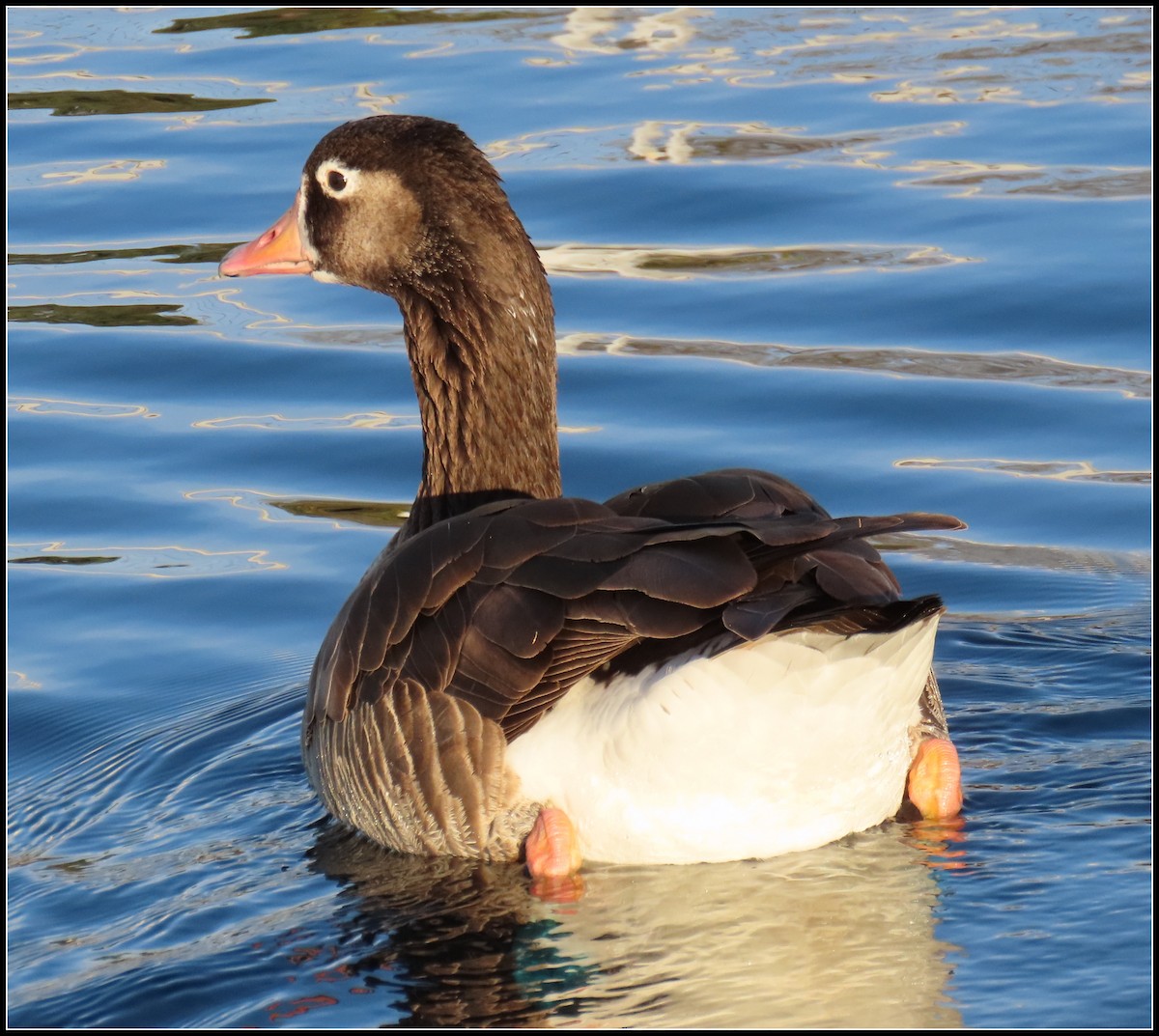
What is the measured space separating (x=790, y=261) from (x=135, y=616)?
528 cm

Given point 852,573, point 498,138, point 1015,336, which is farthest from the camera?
point 498,138

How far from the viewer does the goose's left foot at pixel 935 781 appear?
19.0ft

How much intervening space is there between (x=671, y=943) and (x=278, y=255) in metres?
3.17

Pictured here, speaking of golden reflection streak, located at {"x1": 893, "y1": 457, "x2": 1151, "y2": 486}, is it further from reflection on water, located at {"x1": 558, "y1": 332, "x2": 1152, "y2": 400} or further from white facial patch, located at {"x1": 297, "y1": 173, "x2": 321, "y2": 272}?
white facial patch, located at {"x1": 297, "y1": 173, "x2": 321, "y2": 272}

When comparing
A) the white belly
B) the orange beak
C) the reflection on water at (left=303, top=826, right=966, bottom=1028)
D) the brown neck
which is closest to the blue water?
the reflection on water at (left=303, top=826, right=966, bottom=1028)

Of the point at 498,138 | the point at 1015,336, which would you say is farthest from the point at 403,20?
the point at 1015,336

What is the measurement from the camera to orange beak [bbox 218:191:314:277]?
6.96 m

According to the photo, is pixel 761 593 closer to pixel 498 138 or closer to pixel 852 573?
pixel 852 573

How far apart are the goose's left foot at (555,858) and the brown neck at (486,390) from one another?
144 centimetres

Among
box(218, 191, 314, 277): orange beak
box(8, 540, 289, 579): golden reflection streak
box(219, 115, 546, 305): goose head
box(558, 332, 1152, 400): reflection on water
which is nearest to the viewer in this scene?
box(219, 115, 546, 305): goose head

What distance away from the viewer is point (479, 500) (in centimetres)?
652

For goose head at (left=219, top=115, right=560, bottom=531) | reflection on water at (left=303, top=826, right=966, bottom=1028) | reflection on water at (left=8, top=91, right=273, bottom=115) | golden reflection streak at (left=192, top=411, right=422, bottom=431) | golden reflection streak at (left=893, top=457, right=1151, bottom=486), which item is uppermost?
reflection on water at (left=8, top=91, right=273, bottom=115)

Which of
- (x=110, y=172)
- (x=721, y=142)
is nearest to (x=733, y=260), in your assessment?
(x=721, y=142)

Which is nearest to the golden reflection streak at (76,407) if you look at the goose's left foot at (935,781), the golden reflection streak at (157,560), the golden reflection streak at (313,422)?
the golden reflection streak at (313,422)
